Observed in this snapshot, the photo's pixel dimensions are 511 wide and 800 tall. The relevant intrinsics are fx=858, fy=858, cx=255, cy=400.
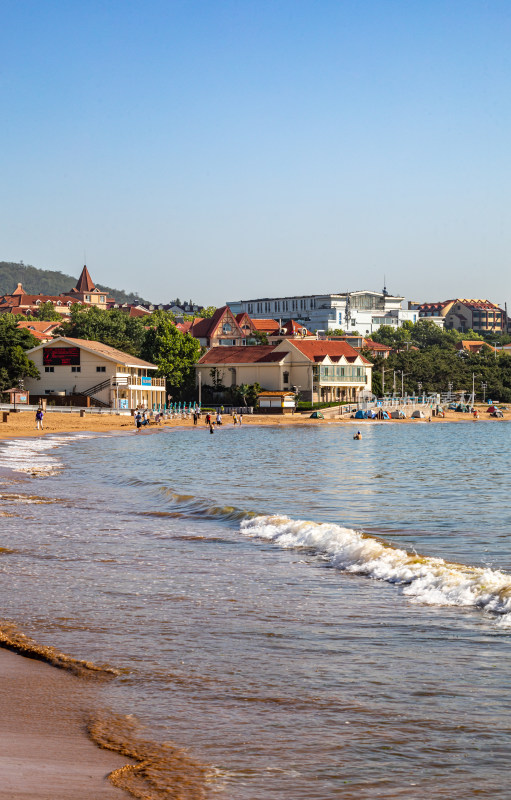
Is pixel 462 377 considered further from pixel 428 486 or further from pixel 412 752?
pixel 412 752

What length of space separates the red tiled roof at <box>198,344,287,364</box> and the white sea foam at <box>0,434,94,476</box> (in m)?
53.2

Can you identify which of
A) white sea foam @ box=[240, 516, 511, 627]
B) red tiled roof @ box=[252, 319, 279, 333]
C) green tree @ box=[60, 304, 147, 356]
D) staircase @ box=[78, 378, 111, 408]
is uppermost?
red tiled roof @ box=[252, 319, 279, 333]

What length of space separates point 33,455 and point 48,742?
127 ft

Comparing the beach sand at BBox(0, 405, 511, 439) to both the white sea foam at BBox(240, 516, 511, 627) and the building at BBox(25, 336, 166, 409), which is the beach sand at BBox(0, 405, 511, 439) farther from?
the white sea foam at BBox(240, 516, 511, 627)

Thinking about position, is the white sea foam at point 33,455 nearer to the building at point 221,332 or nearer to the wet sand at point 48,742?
the wet sand at point 48,742

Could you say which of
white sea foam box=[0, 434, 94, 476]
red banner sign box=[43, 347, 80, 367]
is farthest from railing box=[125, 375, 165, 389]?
white sea foam box=[0, 434, 94, 476]

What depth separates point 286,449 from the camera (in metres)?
55.4

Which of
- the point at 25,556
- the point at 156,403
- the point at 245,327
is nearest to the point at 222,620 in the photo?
the point at 25,556

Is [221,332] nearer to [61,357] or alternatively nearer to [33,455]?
[61,357]

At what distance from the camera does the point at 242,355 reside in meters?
117

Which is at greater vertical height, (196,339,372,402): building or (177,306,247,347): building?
(177,306,247,347): building

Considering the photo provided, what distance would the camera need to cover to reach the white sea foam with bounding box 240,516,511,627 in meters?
12.1

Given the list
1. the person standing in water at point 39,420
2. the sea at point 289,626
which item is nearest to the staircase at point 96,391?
the person standing in water at point 39,420

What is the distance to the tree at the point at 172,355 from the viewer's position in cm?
10981
